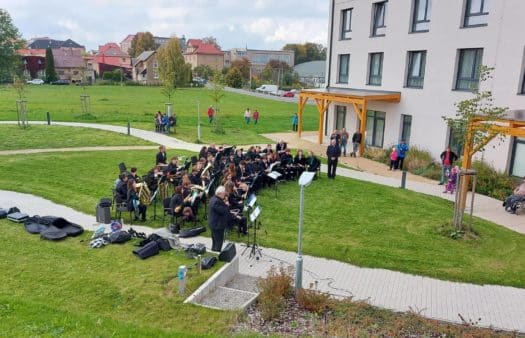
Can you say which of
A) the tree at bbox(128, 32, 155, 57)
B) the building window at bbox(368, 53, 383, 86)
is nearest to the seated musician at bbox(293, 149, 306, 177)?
the building window at bbox(368, 53, 383, 86)

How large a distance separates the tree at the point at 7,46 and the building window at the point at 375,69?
22.1 meters

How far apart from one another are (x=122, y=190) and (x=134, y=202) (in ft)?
2.52

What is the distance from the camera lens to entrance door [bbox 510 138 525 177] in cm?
1769

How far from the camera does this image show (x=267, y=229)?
1212 centimetres

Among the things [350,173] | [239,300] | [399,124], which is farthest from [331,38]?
[239,300]

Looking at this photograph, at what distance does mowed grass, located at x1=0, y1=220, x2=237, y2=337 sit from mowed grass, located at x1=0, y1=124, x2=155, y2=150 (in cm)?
1452

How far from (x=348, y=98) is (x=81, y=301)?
69.2ft

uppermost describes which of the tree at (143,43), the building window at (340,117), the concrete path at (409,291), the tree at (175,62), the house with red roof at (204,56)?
the tree at (143,43)

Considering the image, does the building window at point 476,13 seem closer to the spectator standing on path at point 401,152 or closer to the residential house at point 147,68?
the spectator standing on path at point 401,152

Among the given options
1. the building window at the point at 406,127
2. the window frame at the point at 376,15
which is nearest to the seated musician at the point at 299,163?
the building window at the point at 406,127

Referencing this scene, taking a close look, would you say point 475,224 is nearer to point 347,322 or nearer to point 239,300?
point 347,322

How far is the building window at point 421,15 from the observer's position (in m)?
22.8

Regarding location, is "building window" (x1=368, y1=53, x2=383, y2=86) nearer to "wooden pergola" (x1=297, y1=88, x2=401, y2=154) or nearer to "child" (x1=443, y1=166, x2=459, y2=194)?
"wooden pergola" (x1=297, y1=88, x2=401, y2=154)

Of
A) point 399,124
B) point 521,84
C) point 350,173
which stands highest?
point 521,84
